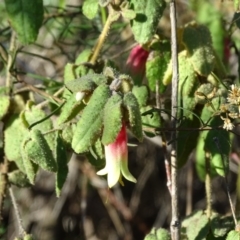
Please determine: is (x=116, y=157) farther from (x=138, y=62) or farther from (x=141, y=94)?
(x=138, y=62)

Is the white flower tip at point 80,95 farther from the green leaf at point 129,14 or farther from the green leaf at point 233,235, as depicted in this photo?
the green leaf at point 233,235

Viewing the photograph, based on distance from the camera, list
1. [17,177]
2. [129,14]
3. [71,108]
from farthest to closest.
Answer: [17,177] → [129,14] → [71,108]

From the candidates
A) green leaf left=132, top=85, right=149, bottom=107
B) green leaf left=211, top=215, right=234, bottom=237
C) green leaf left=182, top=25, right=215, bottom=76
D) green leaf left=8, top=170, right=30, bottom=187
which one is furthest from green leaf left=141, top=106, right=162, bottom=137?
green leaf left=8, top=170, right=30, bottom=187

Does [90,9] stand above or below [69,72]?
above

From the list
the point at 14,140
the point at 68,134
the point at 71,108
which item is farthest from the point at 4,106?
the point at 71,108

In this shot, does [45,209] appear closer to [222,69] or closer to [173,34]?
[222,69]

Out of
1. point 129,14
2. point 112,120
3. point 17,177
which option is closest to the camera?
point 112,120

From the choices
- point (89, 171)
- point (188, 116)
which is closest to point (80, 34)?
point (89, 171)
